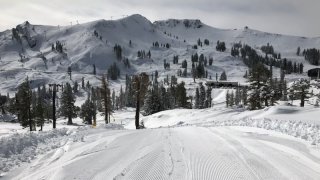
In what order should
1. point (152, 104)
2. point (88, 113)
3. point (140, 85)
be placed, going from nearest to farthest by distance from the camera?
point (140, 85), point (152, 104), point (88, 113)

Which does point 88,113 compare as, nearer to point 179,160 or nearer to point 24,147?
point 24,147

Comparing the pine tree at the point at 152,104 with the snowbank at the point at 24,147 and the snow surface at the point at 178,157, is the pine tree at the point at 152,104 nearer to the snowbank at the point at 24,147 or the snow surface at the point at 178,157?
the snowbank at the point at 24,147

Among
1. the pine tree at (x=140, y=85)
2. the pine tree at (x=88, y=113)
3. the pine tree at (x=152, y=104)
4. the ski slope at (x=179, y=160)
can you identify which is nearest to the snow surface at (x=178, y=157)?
the ski slope at (x=179, y=160)

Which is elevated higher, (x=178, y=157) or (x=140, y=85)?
(x=140, y=85)

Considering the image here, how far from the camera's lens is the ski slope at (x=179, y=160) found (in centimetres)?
1337

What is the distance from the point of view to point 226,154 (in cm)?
1661

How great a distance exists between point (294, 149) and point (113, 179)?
8.71 meters

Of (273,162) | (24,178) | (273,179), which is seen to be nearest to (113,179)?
(24,178)

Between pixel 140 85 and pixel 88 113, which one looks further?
pixel 88 113

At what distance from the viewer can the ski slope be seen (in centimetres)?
1337

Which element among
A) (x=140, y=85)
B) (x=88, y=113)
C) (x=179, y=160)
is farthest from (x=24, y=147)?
(x=88, y=113)

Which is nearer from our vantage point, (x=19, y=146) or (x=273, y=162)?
(x=273, y=162)

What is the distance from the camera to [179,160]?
15328 millimetres

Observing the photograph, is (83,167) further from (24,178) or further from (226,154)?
(226,154)
